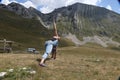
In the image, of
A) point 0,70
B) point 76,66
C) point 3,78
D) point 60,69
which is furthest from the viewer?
point 76,66

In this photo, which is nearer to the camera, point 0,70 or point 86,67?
point 0,70

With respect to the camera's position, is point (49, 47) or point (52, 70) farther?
point (49, 47)

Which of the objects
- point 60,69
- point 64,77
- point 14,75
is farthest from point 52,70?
point 14,75

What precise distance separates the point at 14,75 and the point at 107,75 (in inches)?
221

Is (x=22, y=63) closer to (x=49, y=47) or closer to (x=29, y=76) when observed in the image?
(x=49, y=47)

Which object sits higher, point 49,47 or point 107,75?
point 49,47

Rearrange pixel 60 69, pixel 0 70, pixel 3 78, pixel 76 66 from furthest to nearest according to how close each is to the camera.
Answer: pixel 76 66
pixel 60 69
pixel 0 70
pixel 3 78

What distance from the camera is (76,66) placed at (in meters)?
20.7

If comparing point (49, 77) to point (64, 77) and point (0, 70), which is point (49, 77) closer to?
point (64, 77)

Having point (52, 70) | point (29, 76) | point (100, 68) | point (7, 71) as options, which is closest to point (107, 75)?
point (100, 68)

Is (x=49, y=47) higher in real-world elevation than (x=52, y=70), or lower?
higher

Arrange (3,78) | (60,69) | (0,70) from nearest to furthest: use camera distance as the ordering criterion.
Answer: (3,78) → (0,70) → (60,69)

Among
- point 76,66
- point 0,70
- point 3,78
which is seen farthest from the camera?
point 76,66

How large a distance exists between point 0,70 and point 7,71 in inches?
24.8
